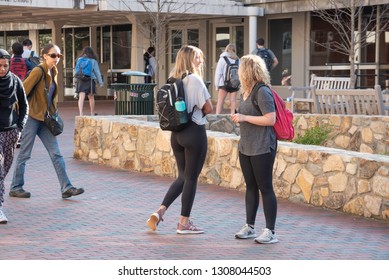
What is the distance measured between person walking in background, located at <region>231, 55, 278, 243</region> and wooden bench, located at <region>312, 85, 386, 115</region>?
25.1 ft

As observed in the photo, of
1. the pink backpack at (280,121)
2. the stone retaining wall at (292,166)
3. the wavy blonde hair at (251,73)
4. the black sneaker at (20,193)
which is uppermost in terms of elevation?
the wavy blonde hair at (251,73)

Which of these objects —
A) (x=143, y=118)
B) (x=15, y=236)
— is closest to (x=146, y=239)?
(x=15, y=236)

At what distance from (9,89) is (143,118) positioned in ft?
21.6

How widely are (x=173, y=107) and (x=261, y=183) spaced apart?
1.01m

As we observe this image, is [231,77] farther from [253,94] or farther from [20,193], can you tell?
[253,94]

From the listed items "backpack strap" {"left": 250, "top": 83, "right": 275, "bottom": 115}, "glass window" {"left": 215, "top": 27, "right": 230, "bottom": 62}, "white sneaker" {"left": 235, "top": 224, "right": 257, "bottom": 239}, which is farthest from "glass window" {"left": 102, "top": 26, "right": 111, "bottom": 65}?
"backpack strap" {"left": 250, "top": 83, "right": 275, "bottom": 115}

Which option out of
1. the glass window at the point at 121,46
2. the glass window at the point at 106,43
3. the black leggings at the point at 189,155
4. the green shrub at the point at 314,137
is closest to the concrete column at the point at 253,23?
the glass window at the point at 121,46

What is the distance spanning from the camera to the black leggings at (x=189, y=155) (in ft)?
27.4

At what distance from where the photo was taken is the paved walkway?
7691 millimetres

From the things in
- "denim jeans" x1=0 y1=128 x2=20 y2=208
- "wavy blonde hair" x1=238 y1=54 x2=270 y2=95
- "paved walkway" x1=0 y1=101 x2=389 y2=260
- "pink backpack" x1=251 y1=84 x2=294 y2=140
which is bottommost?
"paved walkway" x1=0 y1=101 x2=389 y2=260

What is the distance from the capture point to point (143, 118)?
15633mm

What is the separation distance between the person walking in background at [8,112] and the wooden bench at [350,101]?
7.59 m

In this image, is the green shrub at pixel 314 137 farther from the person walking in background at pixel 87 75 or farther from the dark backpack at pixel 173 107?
the person walking in background at pixel 87 75

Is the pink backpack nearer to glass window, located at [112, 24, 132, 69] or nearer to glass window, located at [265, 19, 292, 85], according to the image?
glass window, located at [265, 19, 292, 85]
